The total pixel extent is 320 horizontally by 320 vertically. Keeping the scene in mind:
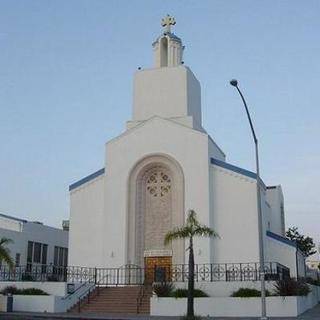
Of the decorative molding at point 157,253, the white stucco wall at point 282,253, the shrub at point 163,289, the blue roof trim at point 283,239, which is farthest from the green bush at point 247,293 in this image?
the decorative molding at point 157,253

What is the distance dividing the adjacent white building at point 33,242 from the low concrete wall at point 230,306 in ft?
52.5

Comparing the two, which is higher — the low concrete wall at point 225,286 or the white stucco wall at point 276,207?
the white stucco wall at point 276,207

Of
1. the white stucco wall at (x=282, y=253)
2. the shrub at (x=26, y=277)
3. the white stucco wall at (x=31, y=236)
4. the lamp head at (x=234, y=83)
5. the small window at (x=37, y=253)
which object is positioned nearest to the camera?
the lamp head at (x=234, y=83)

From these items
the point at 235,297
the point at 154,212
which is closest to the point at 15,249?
the point at 154,212

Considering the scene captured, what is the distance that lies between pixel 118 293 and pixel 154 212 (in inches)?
291

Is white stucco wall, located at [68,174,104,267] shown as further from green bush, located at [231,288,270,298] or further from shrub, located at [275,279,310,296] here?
shrub, located at [275,279,310,296]

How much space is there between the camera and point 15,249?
132 feet

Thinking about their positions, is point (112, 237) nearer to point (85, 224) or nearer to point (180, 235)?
point (85, 224)

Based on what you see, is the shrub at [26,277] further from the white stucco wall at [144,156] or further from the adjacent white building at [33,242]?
the white stucco wall at [144,156]

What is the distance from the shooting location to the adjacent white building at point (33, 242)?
40.3m

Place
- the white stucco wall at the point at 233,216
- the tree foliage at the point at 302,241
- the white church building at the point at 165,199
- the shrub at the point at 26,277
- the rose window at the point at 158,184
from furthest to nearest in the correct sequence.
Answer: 1. the tree foliage at the point at 302,241
2. the rose window at the point at 158,184
3. the white church building at the point at 165,199
4. the shrub at the point at 26,277
5. the white stucco wall at the point at 233,216

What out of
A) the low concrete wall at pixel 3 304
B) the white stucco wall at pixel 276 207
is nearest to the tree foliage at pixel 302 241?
the white stucco wall at pixel 276 207

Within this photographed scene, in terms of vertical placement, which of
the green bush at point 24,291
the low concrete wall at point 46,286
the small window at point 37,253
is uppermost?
the small window at point 37,253

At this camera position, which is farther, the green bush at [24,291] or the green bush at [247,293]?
the green bush at [24,291]
